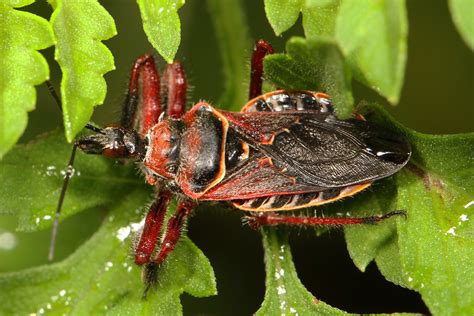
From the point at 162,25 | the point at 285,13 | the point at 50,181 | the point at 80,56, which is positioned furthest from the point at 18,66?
the point at 285,13

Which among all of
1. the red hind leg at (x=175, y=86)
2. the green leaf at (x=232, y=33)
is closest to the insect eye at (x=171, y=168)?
the red hind leg at (x=175, y=86)

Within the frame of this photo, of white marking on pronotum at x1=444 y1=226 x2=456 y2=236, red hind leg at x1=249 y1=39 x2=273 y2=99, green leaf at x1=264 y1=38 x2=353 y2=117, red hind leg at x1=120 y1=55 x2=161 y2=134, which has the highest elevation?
green leaf at x1=264 y1=38 x2=353 y2=117

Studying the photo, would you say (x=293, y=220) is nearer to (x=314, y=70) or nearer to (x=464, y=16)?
(x=314, y=70)

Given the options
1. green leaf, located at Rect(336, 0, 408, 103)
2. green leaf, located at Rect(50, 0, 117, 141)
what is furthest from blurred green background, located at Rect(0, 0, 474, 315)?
green leaf, located at Rect(336, 0, 408, 103)

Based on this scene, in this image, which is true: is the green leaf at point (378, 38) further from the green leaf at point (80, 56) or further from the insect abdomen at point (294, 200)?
the green leaf at point (80, 56)

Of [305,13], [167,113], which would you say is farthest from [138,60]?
[305,13]

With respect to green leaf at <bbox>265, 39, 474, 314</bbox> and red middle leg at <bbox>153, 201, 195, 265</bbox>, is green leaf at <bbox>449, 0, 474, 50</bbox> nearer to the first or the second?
green leaf at <bbox>265, 39, 474, 314</bbox>

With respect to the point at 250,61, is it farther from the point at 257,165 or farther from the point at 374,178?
the point at 374,178
